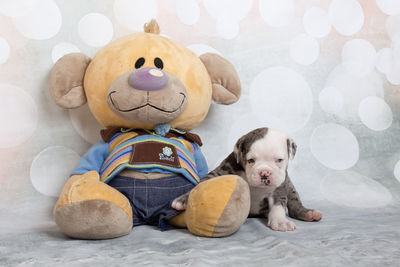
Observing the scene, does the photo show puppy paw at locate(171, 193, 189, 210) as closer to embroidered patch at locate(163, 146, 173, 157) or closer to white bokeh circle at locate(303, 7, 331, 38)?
embroidered patch at locate(163, 146, 173, 157)

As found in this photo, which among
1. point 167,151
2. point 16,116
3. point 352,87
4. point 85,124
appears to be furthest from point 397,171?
point 16,116

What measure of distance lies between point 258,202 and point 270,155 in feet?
0.69

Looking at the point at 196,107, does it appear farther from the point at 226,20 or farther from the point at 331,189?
the point at 331,189

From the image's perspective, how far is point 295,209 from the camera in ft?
4.94

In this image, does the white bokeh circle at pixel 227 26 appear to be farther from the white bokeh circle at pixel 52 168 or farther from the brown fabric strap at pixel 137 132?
the white bokeh circle at pixel 52 168

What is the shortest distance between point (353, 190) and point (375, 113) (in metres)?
0.38

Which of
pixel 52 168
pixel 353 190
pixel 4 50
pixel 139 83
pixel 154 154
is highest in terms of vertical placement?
pixel 4 50

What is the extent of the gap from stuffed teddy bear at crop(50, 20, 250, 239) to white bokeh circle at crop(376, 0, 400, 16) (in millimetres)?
914

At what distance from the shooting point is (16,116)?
1.66m

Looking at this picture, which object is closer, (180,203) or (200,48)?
(180,203)

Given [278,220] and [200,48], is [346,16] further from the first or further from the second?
[278,220]

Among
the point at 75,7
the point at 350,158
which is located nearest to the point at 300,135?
the point at 350,158

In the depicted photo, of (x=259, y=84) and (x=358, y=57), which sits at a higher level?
(x=358, y=57)

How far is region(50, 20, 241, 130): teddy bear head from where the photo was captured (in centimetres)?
134
